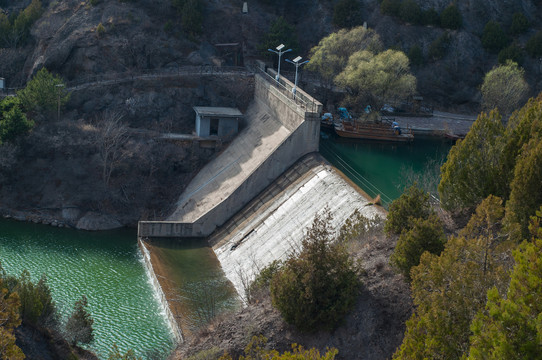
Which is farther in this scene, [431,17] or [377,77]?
[431,17]

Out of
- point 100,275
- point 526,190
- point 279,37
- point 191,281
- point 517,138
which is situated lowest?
point 100,275

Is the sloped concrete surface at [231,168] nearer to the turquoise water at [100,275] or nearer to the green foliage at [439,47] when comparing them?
the turquoise water at [100,275]

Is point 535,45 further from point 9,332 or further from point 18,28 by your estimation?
point 9,332

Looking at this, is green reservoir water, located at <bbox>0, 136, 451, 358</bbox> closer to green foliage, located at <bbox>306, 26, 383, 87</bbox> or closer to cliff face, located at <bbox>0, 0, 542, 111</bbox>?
green foliage, located at <bbox>306, 26, 383, 87</bbox>

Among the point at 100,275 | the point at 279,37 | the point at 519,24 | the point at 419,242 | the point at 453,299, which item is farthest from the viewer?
the point at 519,24

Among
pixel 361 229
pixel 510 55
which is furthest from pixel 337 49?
pixel 361 229
